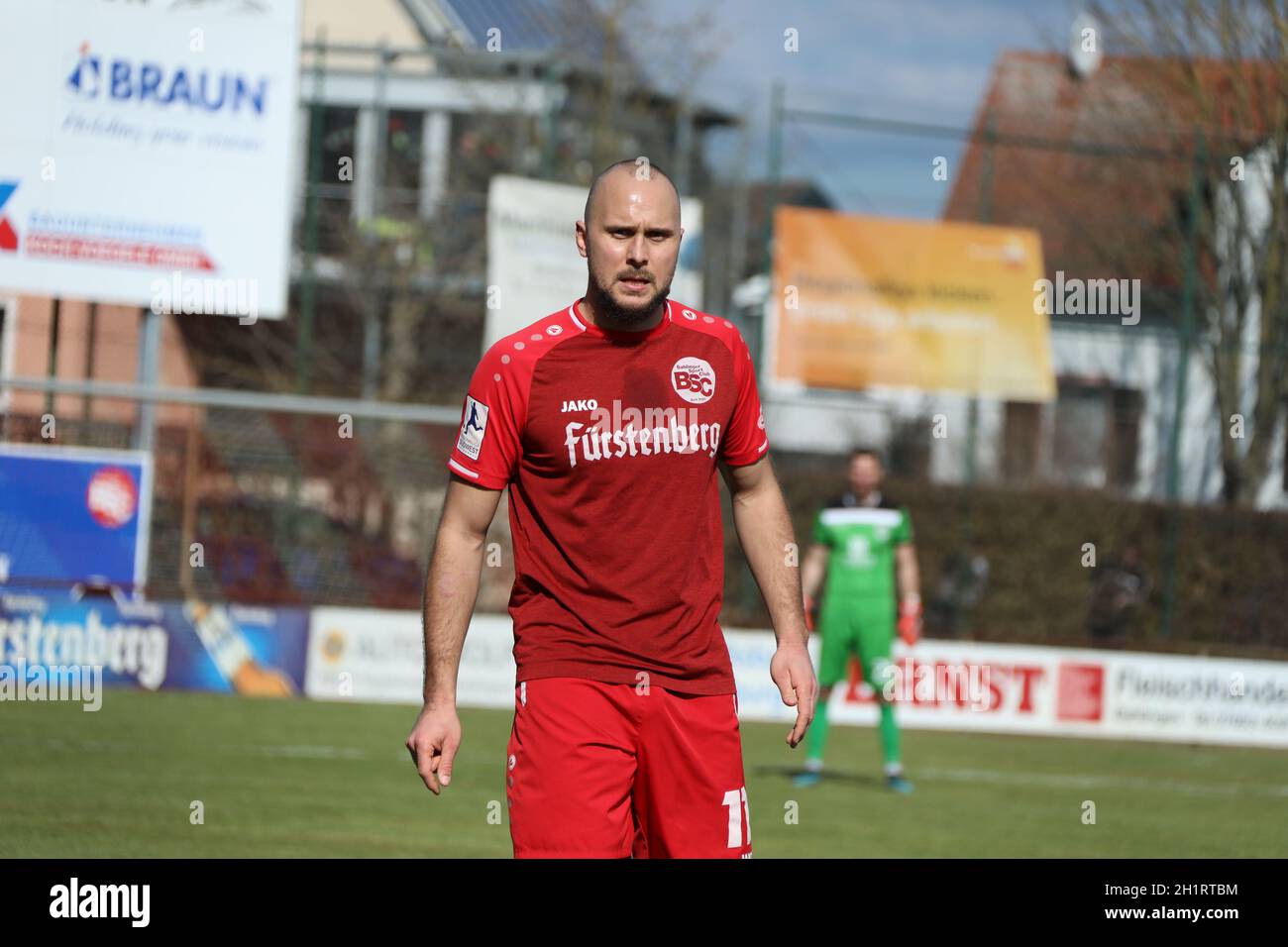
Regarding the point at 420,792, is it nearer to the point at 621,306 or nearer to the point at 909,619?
the point at 909,619

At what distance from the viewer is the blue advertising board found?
56.4 ft

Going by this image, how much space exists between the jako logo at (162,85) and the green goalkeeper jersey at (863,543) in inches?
362

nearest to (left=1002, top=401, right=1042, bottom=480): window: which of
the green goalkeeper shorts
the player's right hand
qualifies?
the green goalkeeper shorts

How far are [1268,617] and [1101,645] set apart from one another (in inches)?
168

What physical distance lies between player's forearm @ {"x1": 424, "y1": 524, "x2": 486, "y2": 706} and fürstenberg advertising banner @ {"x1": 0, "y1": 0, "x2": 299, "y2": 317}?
573 inches

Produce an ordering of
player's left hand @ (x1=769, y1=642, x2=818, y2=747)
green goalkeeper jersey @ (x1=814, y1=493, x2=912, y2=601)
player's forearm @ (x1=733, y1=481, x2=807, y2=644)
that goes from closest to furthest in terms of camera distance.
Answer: player's left hand @ (x1=769, y1=642, x2=818, y2=747) → player's forearm @ (x1=733, y1=481, x2=807, y2=644) → green goalkeeper jersey @ (x1=814, y1=493, x2=912, y2=601)

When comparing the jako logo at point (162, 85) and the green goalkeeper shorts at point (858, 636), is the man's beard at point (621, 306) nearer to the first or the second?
the green goalkeeper shorts at point (858, 636)

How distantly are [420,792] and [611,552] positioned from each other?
6834 mm

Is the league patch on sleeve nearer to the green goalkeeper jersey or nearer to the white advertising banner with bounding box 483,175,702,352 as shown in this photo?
the green goalkeeper jersey

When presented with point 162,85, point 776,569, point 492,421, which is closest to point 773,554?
point 776,569

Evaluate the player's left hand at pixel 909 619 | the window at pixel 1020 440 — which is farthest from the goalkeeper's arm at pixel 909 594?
the window at pixel 1020 440

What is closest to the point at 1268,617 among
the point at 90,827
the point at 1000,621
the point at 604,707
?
the point at 1000,621
